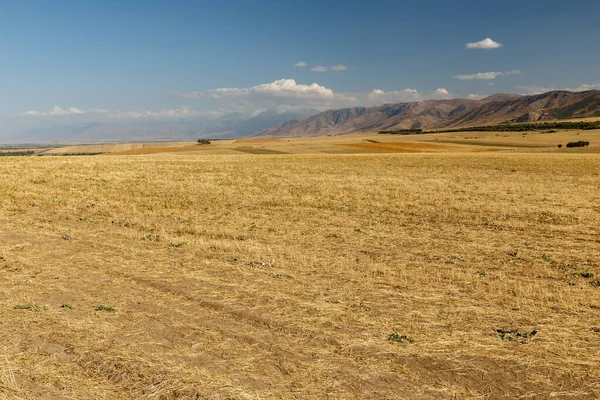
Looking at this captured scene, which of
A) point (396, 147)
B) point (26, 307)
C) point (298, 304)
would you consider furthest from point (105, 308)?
point (396, 147)

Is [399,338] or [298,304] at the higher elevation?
[298,304]

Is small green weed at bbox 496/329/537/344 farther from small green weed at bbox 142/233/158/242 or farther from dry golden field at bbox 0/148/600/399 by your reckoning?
small green weed at bbox 142/233/158/242

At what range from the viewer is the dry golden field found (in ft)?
22.3

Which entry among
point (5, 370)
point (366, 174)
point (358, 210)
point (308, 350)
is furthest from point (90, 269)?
point (366, 174)

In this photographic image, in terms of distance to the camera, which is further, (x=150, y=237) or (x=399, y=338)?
(x=150, y=237)

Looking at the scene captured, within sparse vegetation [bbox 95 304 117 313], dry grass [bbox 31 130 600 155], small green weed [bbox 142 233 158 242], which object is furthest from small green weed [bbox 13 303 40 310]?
dry grass [bbox 31 130 600 155]

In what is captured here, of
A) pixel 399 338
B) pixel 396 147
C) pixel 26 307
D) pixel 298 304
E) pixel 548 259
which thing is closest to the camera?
pixel 399 338

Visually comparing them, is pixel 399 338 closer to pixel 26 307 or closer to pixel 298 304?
pixel 298 304

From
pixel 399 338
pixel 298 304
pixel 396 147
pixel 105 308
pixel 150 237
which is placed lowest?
pixel 399 338

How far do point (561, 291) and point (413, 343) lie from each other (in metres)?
5.74

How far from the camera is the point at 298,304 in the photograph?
10008mm

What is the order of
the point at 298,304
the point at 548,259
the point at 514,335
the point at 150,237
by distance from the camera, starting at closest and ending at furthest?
1. the point at 514,335
2. the point at 298,304
3. the point at 548,259
4. the point at 150,237

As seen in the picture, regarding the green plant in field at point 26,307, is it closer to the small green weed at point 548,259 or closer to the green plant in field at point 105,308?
the green plant in field at point 105,308

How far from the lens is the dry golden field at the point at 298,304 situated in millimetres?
6793
